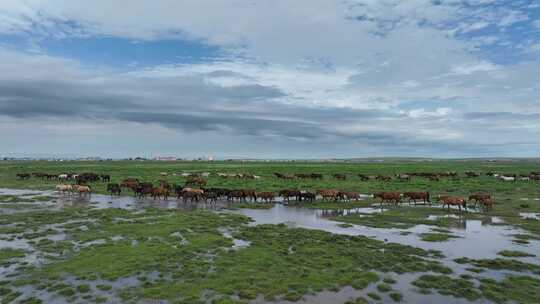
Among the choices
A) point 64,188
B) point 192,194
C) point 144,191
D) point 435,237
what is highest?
point 64,188

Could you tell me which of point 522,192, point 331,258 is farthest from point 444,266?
point 522,192

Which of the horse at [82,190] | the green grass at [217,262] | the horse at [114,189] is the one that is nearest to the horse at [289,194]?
the green grass at [217,262]

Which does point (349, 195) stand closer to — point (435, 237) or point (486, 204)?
point (486, 204)

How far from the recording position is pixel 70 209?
22531 millimetres

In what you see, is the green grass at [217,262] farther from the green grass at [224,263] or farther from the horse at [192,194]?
the horse at [192,194]

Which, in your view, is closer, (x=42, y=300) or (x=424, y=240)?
(x=42, y=300)

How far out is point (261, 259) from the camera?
11727 mm

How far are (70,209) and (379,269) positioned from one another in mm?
20197

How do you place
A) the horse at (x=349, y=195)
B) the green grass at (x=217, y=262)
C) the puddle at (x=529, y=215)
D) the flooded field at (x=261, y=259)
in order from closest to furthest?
the flooded field at (x=261, y=259) < the green grass at (x=217, y=262) < the puddle at (x=529, y=215) < the horse at (x=349, y=195)

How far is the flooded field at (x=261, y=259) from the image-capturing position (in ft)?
29.6

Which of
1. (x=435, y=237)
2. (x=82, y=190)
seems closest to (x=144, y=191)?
(x=82, y=190)

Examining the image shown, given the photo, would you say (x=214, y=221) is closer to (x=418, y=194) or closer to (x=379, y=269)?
(x=379, y=269)

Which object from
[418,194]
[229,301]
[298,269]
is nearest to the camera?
[229,301]

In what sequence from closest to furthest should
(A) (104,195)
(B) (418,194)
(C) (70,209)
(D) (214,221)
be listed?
(D) (214,221), (C) (70,209), (B) (418,194), (A) (104,195)
